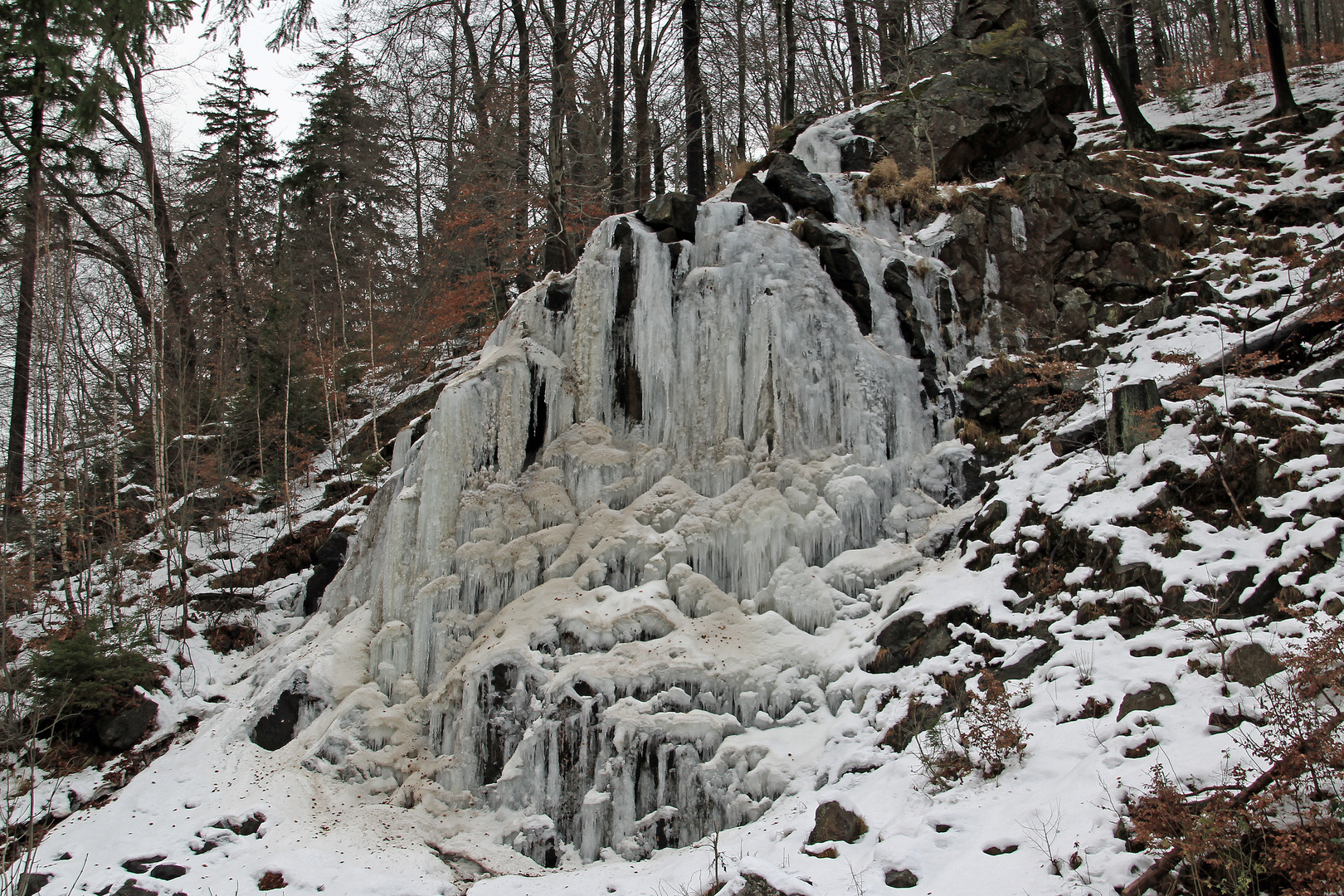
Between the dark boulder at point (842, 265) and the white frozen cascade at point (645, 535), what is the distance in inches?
7.1

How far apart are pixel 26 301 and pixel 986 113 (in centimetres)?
1733

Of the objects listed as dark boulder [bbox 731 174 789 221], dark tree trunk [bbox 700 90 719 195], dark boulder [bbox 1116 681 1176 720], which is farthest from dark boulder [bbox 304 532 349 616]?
dark tree trunk [bbox 700 90 719 195]

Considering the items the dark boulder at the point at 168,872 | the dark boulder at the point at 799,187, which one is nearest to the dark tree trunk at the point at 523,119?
the dark boulder at the point at 799,187

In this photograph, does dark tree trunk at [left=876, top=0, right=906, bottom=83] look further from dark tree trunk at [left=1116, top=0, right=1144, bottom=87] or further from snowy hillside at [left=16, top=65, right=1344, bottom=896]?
snowy hillside at [left=16, top=65, right=1344, bottom=896]

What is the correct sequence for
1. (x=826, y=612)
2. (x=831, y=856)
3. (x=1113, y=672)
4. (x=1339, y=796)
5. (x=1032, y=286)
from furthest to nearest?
1. (x=1032, y=286)
2. (x=826, y=612)
3. (x=1113, y=672)
4. (x=831, y=856)
5. (x=1339, y=796)

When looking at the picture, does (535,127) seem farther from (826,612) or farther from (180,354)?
(826,612)

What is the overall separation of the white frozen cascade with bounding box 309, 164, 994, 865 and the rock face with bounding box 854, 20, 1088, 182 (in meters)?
2.65

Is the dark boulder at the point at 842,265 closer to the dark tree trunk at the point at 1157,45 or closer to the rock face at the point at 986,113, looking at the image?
the rock face at the point at 986,113

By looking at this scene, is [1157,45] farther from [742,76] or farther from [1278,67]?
[742,76]

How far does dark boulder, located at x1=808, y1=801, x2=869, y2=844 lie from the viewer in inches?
229

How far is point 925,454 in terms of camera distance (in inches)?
389

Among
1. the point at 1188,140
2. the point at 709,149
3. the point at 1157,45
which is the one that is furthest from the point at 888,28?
the point at 1157,45

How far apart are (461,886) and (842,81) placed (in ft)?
79.8

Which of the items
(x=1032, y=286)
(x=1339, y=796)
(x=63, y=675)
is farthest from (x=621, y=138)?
(x=1339, y=796)
